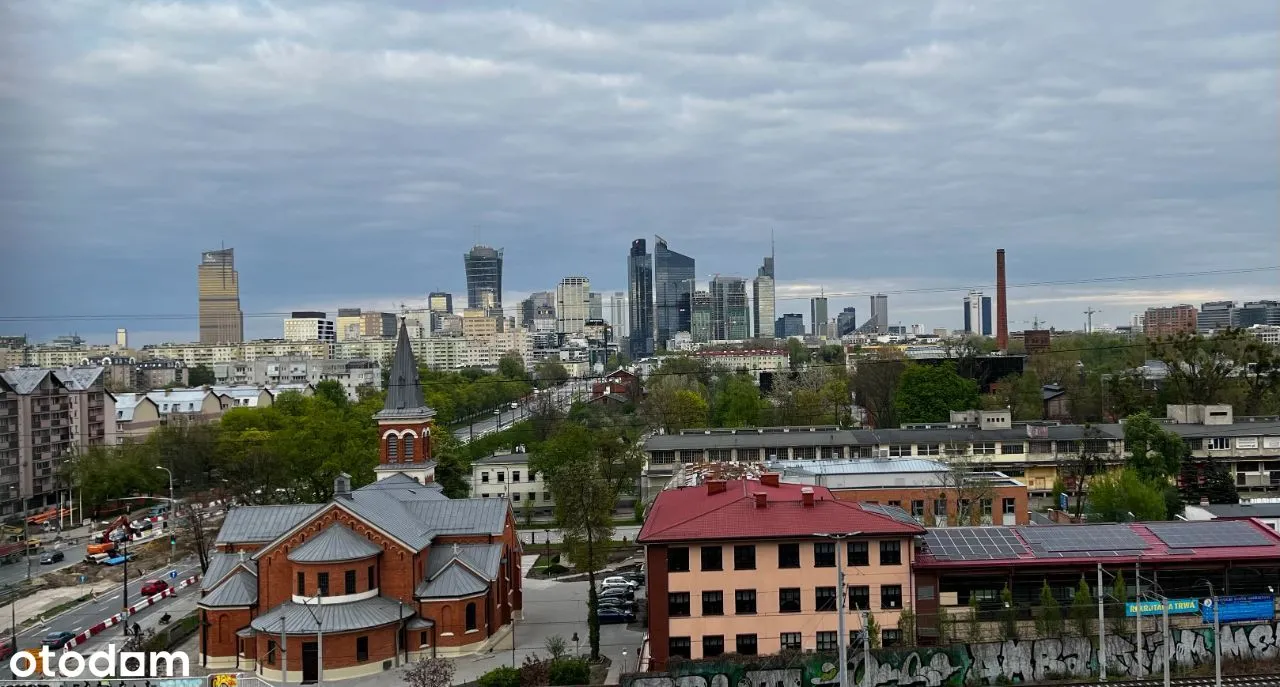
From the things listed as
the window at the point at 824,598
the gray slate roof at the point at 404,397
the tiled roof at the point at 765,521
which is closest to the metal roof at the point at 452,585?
the tiled roof at the point at 765,521

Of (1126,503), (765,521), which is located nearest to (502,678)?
(765,521)

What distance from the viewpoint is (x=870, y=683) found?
3303cm

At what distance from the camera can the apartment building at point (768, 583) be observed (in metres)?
→ 35.7

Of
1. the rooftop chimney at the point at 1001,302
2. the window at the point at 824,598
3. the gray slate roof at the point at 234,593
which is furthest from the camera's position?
the rooftop chimney at the point at 1001,302

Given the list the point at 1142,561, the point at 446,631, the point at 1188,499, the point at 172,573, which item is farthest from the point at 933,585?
the point at 172,573

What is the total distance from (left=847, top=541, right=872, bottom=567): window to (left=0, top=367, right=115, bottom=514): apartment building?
67132 mm

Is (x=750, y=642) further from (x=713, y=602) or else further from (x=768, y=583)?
(x=768, y=583)

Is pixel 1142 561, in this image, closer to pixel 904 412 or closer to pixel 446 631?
pixel 446 631

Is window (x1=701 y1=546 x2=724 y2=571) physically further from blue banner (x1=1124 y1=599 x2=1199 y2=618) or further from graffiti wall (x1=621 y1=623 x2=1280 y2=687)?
blue banner (x1=1124 y1=599 x2=1199 y2=618)

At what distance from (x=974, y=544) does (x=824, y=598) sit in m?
6.67

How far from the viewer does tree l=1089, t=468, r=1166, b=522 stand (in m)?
51.6

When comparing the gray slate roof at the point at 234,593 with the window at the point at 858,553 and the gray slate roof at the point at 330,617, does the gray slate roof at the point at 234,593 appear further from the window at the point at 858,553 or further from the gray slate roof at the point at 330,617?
the window at the point at 858,553

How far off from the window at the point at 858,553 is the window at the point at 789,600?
2273 mm

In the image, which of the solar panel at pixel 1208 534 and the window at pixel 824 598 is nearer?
the window at pixel 824 598
